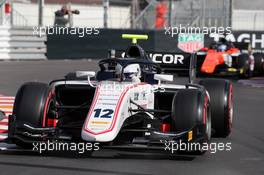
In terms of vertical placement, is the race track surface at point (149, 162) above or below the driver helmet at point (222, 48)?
below

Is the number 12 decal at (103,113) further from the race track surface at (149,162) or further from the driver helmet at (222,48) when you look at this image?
the driver helmet at (222,48)

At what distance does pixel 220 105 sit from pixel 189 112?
1.46m

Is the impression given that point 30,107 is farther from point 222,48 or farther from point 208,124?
point 222,48

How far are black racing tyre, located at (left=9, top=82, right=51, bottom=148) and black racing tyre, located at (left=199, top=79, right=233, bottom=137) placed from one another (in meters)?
2.40

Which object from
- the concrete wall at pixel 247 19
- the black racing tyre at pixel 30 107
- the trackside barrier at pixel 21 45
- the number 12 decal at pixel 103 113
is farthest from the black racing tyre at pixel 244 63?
the number 12 decal at pixel 103 113

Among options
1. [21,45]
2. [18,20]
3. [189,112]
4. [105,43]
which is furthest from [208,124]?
[18,20]

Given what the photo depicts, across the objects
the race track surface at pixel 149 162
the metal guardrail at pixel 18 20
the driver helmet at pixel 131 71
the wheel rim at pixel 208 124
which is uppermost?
the metal guardrail at pixel 18 20

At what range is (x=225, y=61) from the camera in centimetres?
2142

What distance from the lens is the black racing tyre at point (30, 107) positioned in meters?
8.82

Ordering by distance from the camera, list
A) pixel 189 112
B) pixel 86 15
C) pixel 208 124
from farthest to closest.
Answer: pixel 86 15 → pixel 208 124 → pixel 189 112

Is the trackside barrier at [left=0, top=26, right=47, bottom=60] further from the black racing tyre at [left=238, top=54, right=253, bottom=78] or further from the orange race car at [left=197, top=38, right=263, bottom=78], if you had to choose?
the black racing tyre at [left=238, top=54, right=253, bottom=78]

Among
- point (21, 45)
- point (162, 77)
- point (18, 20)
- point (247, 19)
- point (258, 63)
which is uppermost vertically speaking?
point (247, 19)

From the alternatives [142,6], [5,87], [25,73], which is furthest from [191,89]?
[142,6]

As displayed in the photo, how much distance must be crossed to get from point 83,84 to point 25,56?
55.7ft
